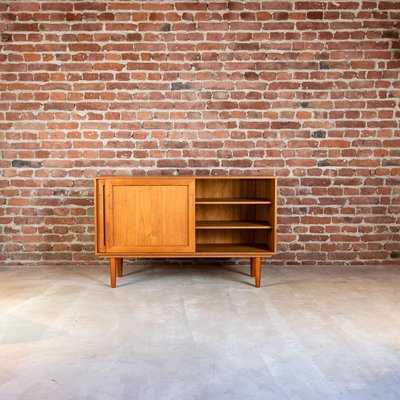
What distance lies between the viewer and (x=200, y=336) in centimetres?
258

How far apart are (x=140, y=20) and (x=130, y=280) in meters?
2.48

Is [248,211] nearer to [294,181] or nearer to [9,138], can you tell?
[294,181]

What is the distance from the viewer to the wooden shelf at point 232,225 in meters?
3.67

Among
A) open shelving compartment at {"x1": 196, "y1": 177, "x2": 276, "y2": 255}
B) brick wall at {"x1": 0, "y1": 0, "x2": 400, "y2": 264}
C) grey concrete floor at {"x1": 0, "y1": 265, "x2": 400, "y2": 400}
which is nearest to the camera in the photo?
grey concrete floor at {"x1": 0, "y1": 265, "x2": 400, "y2": 400}

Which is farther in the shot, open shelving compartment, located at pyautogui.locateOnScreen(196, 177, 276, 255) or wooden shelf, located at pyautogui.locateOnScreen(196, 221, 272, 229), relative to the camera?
open shelving compartment, located at pyautogui.locateOnScreen(196, 177, 276, 255)

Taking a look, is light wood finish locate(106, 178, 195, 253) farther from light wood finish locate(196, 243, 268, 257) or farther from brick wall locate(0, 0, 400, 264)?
brick wall locate(0, 0, 400, 264)

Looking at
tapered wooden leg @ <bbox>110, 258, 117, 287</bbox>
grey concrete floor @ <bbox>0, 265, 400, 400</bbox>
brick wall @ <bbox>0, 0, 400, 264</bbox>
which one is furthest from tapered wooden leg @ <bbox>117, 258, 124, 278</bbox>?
brick wall @ <bbox>0, 0, 400, 264</bbox>

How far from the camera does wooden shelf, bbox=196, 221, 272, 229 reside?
12.0 feet

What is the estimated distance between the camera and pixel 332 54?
168 inches

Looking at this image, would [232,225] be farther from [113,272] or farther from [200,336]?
[200,336]

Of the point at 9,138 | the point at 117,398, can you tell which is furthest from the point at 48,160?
the point at 117,398

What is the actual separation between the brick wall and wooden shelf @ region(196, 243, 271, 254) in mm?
637

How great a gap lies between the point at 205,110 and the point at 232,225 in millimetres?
1244

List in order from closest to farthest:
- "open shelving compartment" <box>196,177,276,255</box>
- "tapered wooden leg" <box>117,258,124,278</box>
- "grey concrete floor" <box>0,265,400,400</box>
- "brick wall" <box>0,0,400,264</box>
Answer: "grey concrete floor" <box>0,265,400,400</box> < "tapered wooden leg" <box>117,258,124,278</box> < "open shelving compartment" <box>196,177,276,255</box> < "brick wall" <box>0,0,400,264</box>
